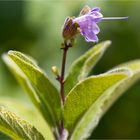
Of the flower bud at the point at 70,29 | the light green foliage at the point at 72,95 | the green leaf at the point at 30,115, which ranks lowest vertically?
the green leaf at the point at 30,115

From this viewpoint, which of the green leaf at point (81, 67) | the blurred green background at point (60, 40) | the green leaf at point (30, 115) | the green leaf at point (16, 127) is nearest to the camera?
the green leaf at point (16, 127)

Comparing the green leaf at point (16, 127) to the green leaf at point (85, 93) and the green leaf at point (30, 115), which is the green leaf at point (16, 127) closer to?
the green leaf at point (85, 93)

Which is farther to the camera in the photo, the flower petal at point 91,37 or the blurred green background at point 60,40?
the blurred green background at point 60,40

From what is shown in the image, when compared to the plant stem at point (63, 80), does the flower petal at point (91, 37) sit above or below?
above

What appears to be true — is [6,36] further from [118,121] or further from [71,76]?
[71,76]

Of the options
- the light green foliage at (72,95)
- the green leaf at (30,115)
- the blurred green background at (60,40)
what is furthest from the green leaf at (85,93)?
the blurred green background at (60,40)

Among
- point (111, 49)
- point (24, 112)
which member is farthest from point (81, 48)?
point (24, 112)

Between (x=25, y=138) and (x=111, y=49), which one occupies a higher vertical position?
(x=25, y=138)
